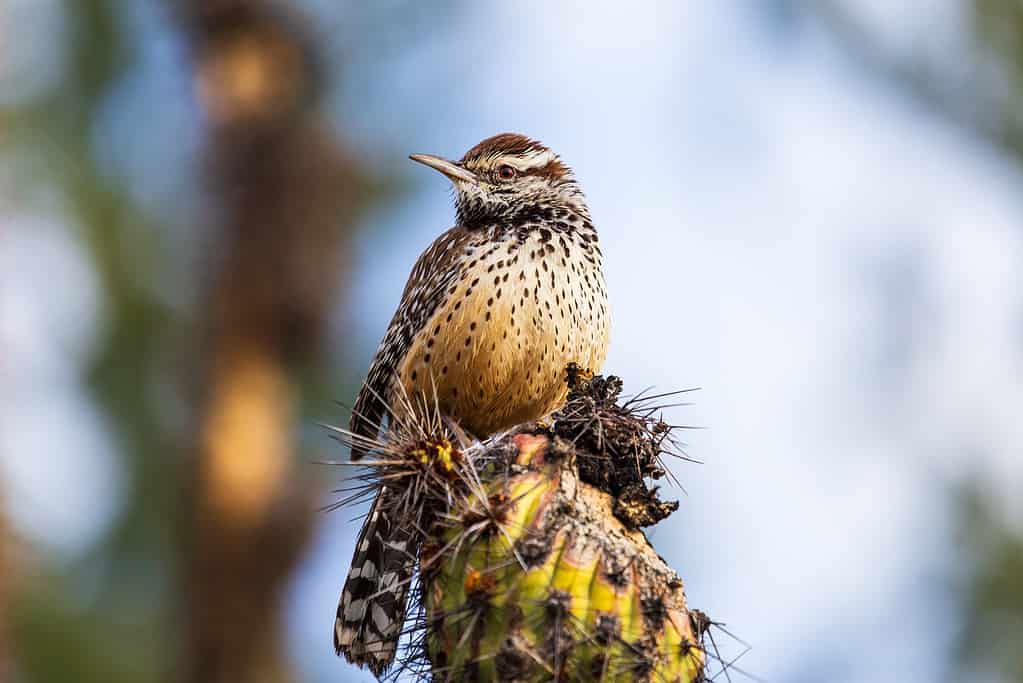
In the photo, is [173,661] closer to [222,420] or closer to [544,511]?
[222,420]

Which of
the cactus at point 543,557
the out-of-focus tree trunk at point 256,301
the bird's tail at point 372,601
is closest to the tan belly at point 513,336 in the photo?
the bird's tail at point 372,601

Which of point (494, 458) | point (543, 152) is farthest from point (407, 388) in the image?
point (494, 458)

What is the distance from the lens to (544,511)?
253 cm

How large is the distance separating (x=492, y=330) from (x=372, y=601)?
88cm

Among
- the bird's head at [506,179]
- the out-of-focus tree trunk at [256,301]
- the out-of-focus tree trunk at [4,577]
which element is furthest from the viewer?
the out-of-focus tree trunk at [256,301]

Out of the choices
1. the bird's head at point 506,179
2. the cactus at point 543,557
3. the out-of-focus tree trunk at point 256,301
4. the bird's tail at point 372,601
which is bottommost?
the cactus at point 543,557

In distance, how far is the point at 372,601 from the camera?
11.8 ft

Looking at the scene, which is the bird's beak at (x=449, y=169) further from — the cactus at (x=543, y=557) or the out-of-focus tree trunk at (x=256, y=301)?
the out-of-focus tree trunk at (x=256, y=301)

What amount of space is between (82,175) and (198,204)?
2.46 feet

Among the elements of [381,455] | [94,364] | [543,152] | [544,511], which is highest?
[94,364]

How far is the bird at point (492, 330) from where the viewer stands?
13.0 ft

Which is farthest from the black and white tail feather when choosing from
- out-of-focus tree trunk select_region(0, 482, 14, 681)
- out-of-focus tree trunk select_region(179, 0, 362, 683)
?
out-of-focus tree trunk select_region(179, 0, 362, 683)

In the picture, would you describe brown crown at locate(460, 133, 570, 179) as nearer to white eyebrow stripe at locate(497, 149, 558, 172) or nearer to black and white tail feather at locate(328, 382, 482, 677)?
white eyebrow stripe at locate(497, 149, 558, 172)

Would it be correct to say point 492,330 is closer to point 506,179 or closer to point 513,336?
point 513,336
